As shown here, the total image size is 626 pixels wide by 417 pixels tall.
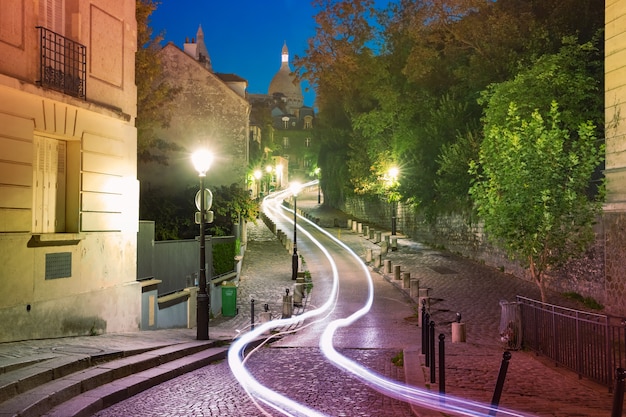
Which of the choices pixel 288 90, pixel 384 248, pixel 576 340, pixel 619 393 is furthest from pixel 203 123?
pixel 288 90

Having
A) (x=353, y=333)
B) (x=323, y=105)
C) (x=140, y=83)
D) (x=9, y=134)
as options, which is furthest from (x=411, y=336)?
(x=323, y=105)

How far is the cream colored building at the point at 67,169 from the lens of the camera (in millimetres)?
11328

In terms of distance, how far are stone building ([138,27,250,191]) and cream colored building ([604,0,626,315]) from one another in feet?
85.9

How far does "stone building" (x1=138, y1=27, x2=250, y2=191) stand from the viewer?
3984 centimetres

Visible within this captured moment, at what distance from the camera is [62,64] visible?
12.8 meters

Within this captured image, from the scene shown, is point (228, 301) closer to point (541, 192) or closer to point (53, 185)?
point (53, 185)

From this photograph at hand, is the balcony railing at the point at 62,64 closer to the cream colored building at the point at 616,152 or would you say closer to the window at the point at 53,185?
the window at the point at 53,185

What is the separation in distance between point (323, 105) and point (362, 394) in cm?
5684

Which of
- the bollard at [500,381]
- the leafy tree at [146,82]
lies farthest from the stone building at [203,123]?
the bollard at [500,381]

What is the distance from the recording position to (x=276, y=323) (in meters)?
18.5

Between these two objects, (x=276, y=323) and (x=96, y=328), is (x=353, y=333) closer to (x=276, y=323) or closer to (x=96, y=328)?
(x=276, y=323)

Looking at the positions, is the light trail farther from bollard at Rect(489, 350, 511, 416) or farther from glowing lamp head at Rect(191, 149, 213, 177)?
glowing lamp head at Rect(191, 149, 213, 177)

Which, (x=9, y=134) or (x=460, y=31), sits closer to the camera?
(x=9, y=134)

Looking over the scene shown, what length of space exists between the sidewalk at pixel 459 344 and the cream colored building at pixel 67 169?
0.82 meters
